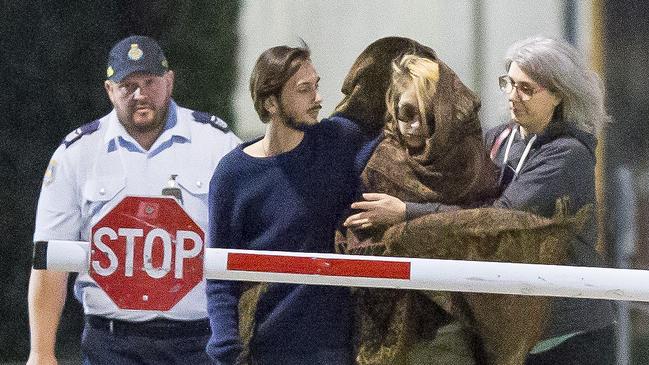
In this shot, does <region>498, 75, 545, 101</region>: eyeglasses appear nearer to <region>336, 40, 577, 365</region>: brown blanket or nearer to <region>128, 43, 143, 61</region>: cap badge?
<region>336, 40, 577, 365</region>: brown blanket

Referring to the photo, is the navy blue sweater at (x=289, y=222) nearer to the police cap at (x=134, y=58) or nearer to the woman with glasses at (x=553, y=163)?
the woman with glasses at (x=553, y=163)

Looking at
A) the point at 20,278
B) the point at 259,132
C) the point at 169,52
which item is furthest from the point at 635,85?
the point at 20,278

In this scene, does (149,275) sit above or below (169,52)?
below

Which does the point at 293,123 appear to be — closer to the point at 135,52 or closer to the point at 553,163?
the point at 135,52

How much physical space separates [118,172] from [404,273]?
31.3 inches

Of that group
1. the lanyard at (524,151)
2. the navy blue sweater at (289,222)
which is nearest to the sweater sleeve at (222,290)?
the navy blue sweater at (289,222)

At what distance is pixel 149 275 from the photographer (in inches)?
114

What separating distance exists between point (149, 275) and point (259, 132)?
0.47 m

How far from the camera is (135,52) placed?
2883mm

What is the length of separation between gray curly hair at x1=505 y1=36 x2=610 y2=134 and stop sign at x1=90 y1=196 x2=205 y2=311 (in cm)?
95

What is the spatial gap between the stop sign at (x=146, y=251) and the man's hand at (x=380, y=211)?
428 mm

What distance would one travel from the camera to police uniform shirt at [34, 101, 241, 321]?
2918mm

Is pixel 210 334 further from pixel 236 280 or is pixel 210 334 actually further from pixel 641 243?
pixel 641 243

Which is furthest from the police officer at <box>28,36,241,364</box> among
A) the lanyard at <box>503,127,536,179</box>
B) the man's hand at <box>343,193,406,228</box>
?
the lanyard at <box>503,127,536,179</box>
